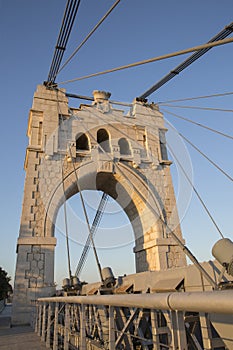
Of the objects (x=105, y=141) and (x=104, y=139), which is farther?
(x=104, y=139)

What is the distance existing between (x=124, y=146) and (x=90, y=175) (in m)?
2.45

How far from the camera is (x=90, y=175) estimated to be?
11.7m

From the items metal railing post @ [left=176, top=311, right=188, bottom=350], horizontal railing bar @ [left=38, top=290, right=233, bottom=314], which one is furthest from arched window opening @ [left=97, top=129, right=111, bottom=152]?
metal railing post @ [left=176, top=311, right=188, bottom=350]

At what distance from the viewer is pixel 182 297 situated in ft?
4.18

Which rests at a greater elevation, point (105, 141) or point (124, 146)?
point (105, 141)

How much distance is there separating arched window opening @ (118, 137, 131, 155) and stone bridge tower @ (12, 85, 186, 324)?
0.05m

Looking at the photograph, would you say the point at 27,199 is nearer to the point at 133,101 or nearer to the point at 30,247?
the point at 30,247

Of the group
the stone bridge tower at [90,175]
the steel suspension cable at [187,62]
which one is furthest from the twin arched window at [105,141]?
the steel suspension cable at [187,62]

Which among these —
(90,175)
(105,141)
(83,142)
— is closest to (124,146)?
(105,141)

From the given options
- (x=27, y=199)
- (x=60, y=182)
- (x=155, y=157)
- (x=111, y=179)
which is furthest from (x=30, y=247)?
(x=155, y=157)

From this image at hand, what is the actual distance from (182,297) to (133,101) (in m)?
13.4

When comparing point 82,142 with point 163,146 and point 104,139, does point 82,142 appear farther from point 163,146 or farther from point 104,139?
point 163,146

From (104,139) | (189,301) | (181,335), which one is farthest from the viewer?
(104,139)

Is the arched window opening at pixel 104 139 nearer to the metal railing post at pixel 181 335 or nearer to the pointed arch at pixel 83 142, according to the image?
the pointed arch at pixel 83 142
